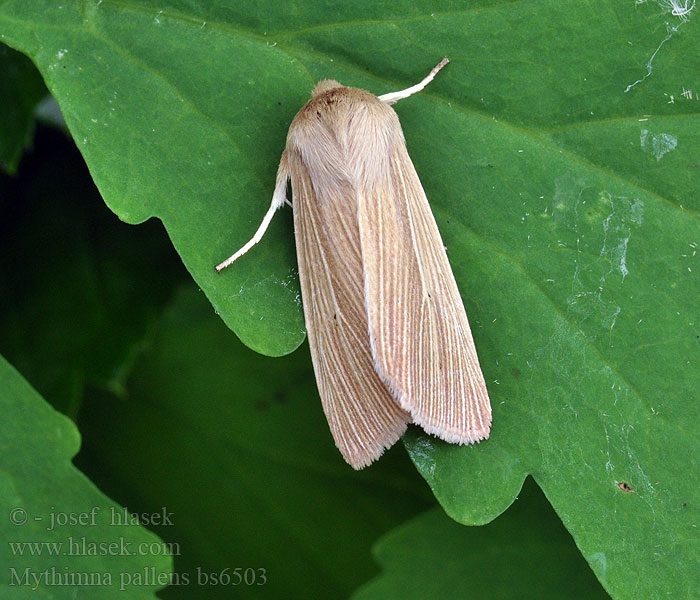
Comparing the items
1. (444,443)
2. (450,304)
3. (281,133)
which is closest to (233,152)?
(281,133)

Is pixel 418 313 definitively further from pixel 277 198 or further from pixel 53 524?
pixel 53 524

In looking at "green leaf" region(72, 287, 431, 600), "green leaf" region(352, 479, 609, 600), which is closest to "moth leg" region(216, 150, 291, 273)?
"green leaf" region(72, 287, 431, 600)

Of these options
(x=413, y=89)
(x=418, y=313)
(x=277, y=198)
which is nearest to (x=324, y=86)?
(x=413, y=89)

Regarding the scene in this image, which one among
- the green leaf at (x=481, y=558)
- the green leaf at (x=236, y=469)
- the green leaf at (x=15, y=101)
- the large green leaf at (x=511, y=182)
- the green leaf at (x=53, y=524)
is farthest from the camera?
the green leaf at (x=236, y=469)

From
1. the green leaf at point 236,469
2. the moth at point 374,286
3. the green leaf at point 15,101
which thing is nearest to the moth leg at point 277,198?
the moth at point 374,286

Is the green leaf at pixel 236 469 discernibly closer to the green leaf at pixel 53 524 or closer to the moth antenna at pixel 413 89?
the green leaf at pixel 53 524

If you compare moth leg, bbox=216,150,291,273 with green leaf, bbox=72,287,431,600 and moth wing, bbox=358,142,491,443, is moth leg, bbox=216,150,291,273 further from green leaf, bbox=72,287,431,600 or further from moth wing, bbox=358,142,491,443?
green leaf, bbox=72,287,431,600
